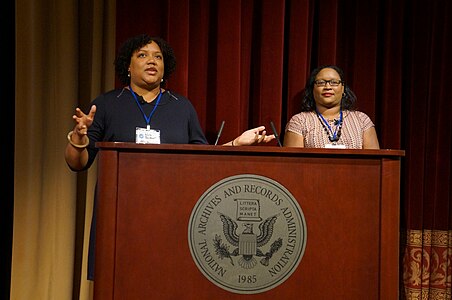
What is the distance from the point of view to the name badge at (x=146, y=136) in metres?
1.91

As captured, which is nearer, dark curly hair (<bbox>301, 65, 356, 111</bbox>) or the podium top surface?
the podium top surface

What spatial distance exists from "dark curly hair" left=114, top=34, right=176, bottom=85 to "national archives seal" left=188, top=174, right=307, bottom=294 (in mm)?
983

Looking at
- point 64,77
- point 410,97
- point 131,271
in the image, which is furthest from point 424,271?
point 64,77

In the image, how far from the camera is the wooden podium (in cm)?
144

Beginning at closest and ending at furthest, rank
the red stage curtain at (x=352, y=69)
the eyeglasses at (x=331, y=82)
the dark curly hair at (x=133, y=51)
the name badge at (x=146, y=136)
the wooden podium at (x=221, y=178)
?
the wooden podium at (x=221, y=178) < the name badge at (x=146, y=136) < the dark curly hair at (x=133, y=51) < the eyeglasses at (x=331, y=82) < the red stage curtain at (x=352, y=69)

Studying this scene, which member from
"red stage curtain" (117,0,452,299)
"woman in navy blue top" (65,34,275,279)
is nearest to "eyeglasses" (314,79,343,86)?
Result: "red stage curtain" (117,0,452,299)

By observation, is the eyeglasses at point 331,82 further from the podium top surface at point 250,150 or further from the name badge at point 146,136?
the podium top surface at point 250,150

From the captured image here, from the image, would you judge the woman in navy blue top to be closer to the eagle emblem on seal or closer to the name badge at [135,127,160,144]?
the name badge at [135,127,160,144]

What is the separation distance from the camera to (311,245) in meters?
1.47

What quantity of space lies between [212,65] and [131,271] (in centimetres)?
155

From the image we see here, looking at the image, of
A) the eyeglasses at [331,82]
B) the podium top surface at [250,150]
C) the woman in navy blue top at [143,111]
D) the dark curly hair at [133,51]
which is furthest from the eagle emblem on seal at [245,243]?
the eyeglasses at [331,82]

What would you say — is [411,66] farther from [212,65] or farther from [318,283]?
[318,283]

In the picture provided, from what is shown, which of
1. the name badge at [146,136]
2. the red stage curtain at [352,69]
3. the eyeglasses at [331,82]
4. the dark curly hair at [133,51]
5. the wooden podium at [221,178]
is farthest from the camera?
the red stage curtain at [352,69]

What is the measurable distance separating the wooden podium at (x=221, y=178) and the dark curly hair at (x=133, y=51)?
892 millimetres
